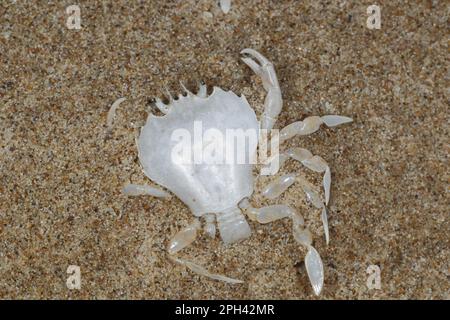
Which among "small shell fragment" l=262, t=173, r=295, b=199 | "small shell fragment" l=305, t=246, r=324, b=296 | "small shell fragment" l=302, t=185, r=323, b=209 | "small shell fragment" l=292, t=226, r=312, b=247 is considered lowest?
"small shell fragment" l=305, t=246, r=324, b=296

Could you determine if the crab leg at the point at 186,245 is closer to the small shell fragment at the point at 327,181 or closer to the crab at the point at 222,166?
the crab at the point at 222,166

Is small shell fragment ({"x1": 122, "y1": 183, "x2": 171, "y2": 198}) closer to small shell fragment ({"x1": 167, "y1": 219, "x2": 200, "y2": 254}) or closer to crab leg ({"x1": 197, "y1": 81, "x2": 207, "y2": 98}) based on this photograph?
small shell fragment ({"x1": 167, "y1": 219, "x2": 200, "y2": 254})

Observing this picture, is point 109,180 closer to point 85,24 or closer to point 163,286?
point 163,286

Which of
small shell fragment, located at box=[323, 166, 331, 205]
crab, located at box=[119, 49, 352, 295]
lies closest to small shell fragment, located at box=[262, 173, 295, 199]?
crab, located at box=[119, 49, 352, 295]

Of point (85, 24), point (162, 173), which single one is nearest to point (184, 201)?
point (162, 173)

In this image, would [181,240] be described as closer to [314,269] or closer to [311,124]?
[314,269]

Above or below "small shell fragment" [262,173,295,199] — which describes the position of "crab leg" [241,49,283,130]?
above
